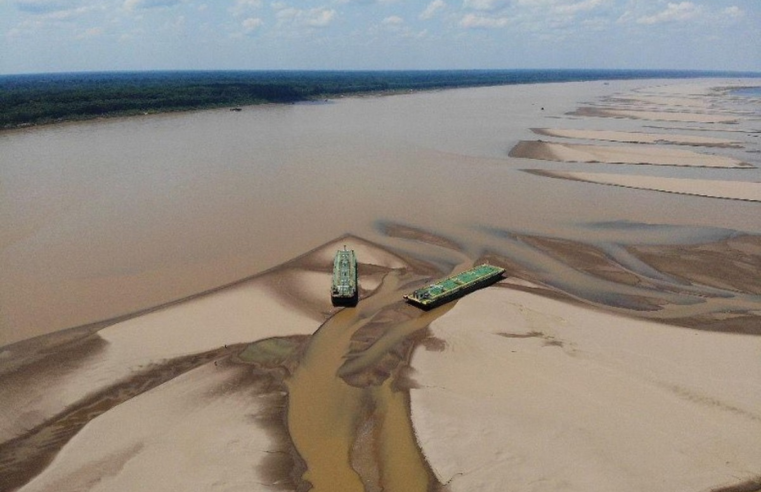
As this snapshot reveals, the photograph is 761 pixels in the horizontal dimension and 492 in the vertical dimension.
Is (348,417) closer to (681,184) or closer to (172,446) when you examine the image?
(172,446)

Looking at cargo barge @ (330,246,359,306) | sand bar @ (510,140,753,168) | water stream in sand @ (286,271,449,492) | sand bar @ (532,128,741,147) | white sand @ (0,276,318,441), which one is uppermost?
sand bar @ (532,128,741,147)

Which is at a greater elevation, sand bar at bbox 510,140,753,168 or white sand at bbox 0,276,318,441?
sand bar at bbox 510,140,753,168

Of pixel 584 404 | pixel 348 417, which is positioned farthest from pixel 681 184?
pixel 348 417

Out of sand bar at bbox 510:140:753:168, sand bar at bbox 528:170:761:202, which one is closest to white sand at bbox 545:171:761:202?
sand bar at bbox 528:170:761:202

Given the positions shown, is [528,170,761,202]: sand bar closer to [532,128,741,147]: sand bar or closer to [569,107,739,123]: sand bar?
[532,128,741,147]: sand bar

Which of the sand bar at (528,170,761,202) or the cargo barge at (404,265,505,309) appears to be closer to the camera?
the cargo barge at (404,265,505,309)

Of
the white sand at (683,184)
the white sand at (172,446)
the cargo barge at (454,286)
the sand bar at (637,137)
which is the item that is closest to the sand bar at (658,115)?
the sand bar at (637,137)

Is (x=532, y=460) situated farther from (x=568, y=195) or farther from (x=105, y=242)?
(x=568, y=195)

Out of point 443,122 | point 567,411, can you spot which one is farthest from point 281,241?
point 443,122
